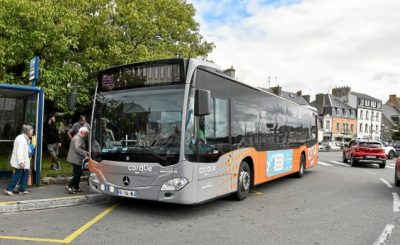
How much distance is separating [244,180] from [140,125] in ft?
10.5

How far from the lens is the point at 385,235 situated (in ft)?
20.3

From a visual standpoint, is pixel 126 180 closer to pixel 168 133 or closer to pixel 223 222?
pixel 168 133

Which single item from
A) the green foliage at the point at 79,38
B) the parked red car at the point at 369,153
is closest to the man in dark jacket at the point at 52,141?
the green foliage at the point at 79,38

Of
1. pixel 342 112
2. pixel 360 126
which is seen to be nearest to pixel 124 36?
pixel 342 112

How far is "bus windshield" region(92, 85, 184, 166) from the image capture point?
23.0 feet

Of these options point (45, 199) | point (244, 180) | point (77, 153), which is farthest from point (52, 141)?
point (244, 180)

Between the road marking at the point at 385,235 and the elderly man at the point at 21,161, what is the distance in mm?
7084

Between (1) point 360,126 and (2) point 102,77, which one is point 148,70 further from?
(1) point 360,126

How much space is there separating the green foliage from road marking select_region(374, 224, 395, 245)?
37.7 ft

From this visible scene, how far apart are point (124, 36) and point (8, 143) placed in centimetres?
893

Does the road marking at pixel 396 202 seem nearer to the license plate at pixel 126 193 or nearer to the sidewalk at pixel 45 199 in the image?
the license plate at pixel 126 193

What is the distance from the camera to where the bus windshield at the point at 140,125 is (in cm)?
701

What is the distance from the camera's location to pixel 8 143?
10.7 meters

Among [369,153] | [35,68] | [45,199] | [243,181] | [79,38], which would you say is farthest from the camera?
[369,153]
